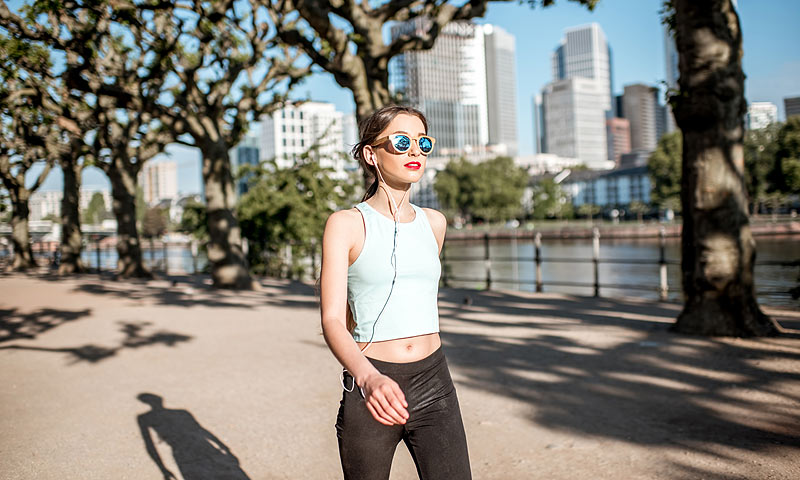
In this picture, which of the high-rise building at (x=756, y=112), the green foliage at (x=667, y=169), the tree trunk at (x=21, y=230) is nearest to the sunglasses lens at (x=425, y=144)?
the high-rise building at (x=756, y=112)

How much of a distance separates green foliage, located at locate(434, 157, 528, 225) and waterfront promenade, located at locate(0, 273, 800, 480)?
100m

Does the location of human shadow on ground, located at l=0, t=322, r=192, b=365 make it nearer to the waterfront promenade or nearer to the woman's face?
the waterfront promenade

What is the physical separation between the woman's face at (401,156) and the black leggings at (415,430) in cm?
62

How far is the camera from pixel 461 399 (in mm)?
5621

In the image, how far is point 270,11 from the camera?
14.4 metres

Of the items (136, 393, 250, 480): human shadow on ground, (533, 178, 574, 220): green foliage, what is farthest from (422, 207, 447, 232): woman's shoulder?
(533, 178, 574, 220): green foliage

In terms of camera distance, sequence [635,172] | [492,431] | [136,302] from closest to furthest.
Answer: [492,431], [136,302], [635,172]

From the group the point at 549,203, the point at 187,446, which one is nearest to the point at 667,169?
the point at 549,203

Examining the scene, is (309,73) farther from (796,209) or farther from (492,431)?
(796,209)

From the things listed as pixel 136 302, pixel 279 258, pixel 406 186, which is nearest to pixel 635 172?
pixel 279 258

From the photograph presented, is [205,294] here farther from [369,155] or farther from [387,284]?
[387,284]

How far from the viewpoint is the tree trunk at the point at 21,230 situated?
27938 mm

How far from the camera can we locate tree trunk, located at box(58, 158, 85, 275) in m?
23.5

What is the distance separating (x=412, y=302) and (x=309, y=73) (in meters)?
16.0
